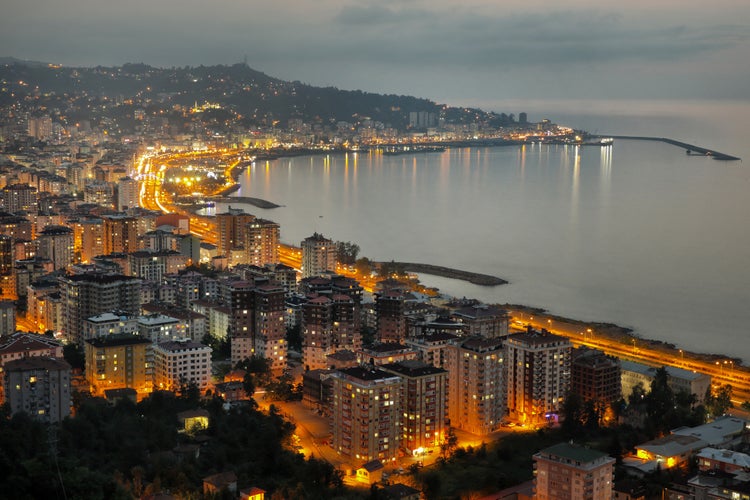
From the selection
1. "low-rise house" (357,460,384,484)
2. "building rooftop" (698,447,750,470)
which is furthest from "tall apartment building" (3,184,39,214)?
"building rooftop" (698,447,750,470)

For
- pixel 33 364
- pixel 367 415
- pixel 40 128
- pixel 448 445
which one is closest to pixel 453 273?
pixel 448 445

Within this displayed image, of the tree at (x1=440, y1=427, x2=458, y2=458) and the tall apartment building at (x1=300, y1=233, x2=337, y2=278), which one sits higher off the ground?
the tall apartment building at (x1=300, y1=233, x2=337, y2=278)

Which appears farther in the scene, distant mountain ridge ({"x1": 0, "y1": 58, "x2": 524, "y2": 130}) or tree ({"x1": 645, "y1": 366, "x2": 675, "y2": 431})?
distant mountain ridge ({"x1": 0, "y1": 58, "x2": 524, "y2": 130})

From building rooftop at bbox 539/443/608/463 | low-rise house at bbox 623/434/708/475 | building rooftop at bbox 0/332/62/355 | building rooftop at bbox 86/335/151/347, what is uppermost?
building rooftop at bbox 0/332/62/355

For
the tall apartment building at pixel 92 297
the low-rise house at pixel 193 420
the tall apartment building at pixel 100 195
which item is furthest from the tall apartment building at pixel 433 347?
the tall apartment building at pixel 100 195

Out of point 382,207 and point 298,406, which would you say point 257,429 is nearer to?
point 298,406

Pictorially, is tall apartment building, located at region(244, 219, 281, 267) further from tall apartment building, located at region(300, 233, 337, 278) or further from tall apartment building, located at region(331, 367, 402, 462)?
tall apartment building, located at region(331, 367, 402, 462)

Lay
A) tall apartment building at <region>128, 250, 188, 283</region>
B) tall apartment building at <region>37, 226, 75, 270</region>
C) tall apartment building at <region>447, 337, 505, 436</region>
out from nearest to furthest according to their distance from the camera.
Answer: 1. tall apartment building at <region>447, 337, 505, 436</region>
2. tall apartment building at <region>128, 250, 188, 283</region>
3. tall apartment building at <region>37, 226, 75, 270</region>
